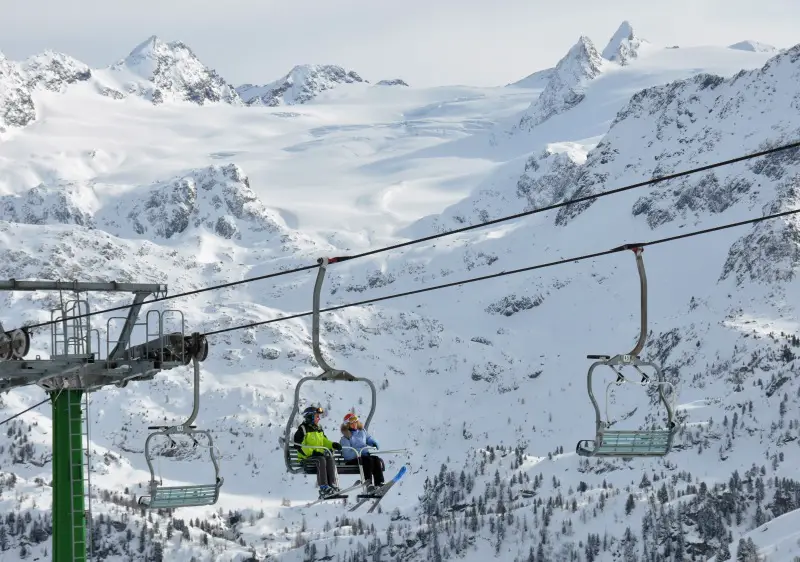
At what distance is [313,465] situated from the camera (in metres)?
33.7

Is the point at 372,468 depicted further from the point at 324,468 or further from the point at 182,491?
the point at 182,491

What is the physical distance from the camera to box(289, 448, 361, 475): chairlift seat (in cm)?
3378

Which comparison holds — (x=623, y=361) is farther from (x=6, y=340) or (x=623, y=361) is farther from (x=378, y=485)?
(x=6, y=340)

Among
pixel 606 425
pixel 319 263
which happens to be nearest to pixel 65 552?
pixel 319 263

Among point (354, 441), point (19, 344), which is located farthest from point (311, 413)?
point (19, 344)

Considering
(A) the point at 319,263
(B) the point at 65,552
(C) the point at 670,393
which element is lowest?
(B) the point at 65,552

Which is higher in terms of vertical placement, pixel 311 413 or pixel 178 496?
pixel 311 413

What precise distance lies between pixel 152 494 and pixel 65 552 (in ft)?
14.0

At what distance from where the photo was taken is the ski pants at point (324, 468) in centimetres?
3312

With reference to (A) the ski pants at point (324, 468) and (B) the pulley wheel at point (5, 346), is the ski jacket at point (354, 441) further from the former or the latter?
(B) the pulley wheel at point (5, 346)

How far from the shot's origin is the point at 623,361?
28281 millimetres

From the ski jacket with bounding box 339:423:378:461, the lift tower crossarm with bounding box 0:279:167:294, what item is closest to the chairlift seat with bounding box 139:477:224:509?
the ski jacket with bounding box 339:423:378:461

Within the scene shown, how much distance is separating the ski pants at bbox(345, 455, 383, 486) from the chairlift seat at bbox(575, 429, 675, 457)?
565 centimetres

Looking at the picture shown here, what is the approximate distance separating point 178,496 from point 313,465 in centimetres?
303
